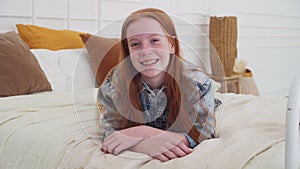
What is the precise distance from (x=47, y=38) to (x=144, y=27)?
138cm

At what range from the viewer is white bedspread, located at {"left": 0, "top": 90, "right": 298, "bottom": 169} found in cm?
93

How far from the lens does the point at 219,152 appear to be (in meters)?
0.96

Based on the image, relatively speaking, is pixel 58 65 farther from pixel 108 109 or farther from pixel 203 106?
pixel 203 106

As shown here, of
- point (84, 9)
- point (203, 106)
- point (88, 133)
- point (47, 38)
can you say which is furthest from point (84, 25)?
point (203, 106)

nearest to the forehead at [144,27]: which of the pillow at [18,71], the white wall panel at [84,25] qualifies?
the pillow at [18,71]

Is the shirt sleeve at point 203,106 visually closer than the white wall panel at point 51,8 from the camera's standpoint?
Yes

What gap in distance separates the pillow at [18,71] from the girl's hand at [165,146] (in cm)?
92

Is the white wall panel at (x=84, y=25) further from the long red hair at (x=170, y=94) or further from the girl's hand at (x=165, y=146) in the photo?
the girl's hand at (x=165, y=146)

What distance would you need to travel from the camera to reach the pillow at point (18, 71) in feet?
5.65

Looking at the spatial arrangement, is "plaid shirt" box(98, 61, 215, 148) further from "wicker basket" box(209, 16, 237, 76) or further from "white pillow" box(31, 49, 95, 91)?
"wicker basket" box(209, 16, 237, 76)

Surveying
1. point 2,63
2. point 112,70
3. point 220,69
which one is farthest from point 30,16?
point 220,69

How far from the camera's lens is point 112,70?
1.09 meters

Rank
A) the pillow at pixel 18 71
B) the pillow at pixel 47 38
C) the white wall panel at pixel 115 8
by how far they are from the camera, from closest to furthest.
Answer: the pillow at pixel 18 71 < the pillow at pixel 47 38 < the white wall panel at pixel 115 8

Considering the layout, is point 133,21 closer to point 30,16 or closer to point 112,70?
point 112,70
